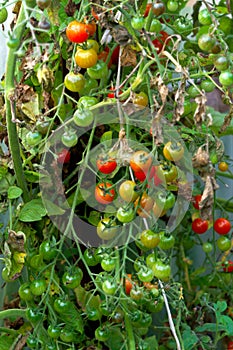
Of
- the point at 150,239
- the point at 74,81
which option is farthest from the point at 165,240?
the point at 74,81

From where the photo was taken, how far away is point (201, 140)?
0.88 meters

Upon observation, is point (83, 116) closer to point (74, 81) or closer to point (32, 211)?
point (74, 81)

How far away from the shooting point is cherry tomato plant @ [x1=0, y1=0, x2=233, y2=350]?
2.55 feet

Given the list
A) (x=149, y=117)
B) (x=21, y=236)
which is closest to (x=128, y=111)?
(x=149, y=117)

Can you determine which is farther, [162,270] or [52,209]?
[52,209]

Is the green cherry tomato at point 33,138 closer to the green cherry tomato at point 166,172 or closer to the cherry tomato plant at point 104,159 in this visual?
the cherry tomato plant at point 104,159

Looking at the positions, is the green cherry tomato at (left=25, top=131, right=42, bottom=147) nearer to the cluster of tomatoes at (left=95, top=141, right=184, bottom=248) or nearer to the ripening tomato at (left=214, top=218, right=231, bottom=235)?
the cluster of tomatoes at (left=95, top=141, right=184, bottom=248)

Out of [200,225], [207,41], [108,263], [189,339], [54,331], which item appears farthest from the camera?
[200,225]

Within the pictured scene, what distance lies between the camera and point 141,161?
2.49 ft

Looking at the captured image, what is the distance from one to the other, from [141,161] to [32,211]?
Result: 0.89 ft

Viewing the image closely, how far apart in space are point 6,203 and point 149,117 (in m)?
0.28

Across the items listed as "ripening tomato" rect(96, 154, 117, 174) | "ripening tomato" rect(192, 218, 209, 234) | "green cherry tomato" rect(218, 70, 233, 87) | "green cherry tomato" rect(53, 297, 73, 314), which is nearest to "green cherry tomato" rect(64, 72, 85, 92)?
"ripening tomato" rect(96, 154, 117, 174)

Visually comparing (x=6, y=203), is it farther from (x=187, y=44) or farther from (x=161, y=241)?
(x=187, y=44)

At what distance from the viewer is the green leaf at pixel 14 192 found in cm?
95
